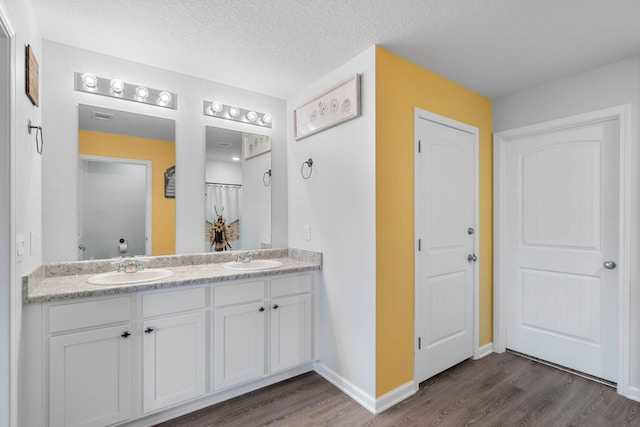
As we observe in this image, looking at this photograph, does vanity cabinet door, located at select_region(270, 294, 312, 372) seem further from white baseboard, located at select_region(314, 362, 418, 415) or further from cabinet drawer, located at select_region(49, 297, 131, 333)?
cabinet drawer, located at select_region(49, 297, 131, 333)

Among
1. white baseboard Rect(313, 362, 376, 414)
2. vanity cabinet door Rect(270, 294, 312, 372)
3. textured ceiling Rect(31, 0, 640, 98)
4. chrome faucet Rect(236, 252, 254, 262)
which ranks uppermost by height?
textured ceiling Rect(31, 0, 640, 98)

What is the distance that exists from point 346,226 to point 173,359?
4.70 ft

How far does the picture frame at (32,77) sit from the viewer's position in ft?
5.23

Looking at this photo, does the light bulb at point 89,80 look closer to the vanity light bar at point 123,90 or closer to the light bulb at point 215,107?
the vanity light bar at point 123,90

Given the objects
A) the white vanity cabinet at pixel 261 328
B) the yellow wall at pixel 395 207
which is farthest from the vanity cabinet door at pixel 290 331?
the yellow wall at pixel 395 207

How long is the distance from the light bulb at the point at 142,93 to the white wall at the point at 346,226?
4.11 feet

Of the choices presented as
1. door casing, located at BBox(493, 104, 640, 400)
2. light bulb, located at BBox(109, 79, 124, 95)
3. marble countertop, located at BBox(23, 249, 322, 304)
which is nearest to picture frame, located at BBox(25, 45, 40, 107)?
light bulb, located at BBox(109, 79, 124, 95)

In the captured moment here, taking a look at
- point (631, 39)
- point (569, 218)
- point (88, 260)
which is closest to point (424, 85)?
point (631, 39)

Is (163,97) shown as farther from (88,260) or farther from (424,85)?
(424,85)

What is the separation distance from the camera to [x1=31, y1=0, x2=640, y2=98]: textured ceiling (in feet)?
5.58

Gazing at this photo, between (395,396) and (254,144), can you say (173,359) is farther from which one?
(254,144)

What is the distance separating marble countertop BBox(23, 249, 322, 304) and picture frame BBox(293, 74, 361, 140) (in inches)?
42.2

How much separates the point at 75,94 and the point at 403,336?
9.30ft

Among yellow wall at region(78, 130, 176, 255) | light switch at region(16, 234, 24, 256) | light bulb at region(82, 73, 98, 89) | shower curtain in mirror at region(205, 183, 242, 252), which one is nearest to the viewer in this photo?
light switch at region(16, 234, 24, 256)
